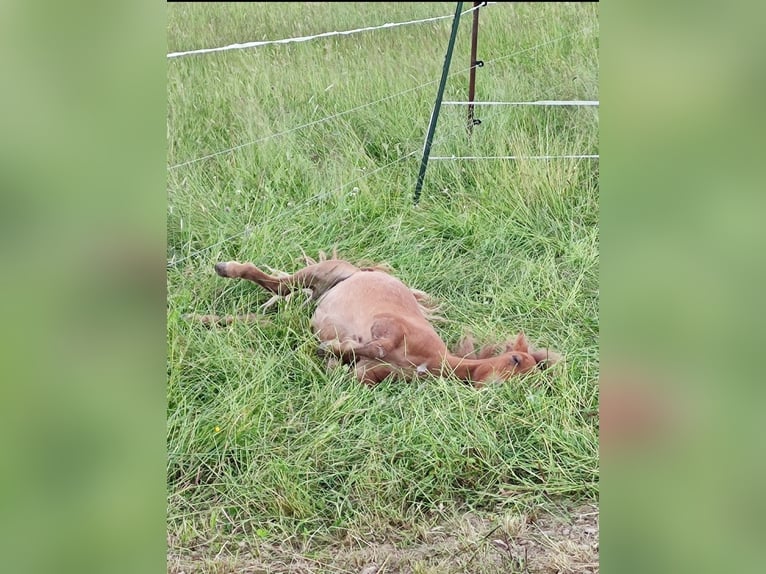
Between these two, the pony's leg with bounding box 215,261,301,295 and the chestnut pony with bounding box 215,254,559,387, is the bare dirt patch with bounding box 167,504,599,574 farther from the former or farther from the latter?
the pony's leg with bounding box 215,261,301,295

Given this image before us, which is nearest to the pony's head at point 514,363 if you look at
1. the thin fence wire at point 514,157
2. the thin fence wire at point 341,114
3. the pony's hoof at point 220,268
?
the pony's hoof at point 220,268

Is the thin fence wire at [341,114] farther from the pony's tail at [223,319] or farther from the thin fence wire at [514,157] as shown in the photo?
the pony's tail at [223,319]

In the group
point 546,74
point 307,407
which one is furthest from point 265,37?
point 307,407

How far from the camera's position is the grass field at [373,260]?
2363 millimetres

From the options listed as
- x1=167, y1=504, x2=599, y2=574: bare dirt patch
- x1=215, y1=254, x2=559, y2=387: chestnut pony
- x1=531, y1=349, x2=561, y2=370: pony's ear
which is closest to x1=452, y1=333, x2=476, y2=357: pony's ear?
x1=215, y1=254, x2=559, y2=387: chestnut pony

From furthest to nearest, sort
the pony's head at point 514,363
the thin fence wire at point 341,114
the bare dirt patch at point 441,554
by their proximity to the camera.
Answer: the thin fence wire at point 341,114
the pony's head at point 514,363
the bare dirt patch at point 441,554

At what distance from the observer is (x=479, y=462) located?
2482 millimetres

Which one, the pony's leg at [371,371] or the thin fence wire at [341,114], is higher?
the thin fence wire at [341,114]

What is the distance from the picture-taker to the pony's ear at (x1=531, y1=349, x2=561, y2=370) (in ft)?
9.43

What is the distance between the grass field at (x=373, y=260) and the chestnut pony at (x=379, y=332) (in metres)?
0.07
